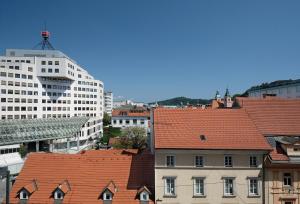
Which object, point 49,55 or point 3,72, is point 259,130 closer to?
point 3,72

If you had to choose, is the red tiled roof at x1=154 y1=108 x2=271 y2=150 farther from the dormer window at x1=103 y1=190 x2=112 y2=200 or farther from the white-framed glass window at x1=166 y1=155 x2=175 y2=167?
the dormer window at x1=103 y1=190 x2=112 y2=200

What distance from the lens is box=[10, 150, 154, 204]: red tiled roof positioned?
88.0ft

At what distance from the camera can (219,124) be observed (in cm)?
2898

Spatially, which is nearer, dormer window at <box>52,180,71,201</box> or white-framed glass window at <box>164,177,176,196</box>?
dormer window at <box>52,180,71,201</box>

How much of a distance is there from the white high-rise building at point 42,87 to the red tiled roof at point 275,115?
6255cm

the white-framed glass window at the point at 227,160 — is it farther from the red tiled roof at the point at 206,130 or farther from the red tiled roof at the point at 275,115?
the red tiled roof at the point at 275,115

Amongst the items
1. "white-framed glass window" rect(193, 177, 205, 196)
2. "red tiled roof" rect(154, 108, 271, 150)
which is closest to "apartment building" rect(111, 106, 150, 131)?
"red tiled roof" rect(154, 108, 271, 150)

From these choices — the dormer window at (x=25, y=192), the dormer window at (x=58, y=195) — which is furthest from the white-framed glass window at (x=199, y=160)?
the dormer window at (x=25, y=192)

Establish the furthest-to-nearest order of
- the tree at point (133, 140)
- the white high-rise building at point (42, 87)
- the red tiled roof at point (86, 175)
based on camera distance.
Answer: the white high-rise building at point (42, 87) → the tree at point (133, 140) → the red tiled roof at point (86, 175)

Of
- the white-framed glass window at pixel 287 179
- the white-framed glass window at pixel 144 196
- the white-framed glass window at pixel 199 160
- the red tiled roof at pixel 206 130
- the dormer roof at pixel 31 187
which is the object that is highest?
the red tiled roof at pixel 206 130

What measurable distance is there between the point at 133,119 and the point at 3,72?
5711 cm

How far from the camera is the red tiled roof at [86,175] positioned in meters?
26.8

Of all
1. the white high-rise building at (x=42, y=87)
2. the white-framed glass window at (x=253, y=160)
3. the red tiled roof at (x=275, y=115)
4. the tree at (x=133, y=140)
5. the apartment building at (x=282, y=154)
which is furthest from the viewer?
the white high-rise building at (x=42, y=87)

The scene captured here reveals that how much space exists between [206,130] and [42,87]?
245ft
